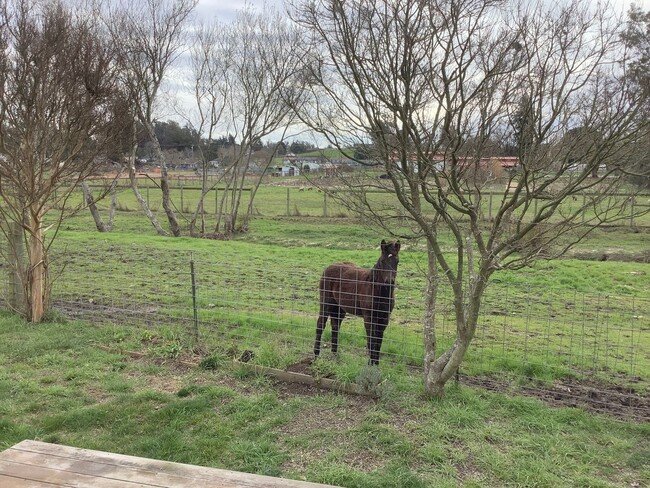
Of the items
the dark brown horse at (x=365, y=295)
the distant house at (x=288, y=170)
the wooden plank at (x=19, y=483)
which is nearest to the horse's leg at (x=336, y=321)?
the dark brown horse at (x=365, y=295)

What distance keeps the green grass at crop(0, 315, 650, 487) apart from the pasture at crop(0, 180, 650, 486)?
0.6 inches

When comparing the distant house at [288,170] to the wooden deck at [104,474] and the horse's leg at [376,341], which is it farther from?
the wooden deck at [104,474]

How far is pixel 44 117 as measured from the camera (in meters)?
6.16

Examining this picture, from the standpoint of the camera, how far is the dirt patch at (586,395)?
15.1 feet

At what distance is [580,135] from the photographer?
341 cm

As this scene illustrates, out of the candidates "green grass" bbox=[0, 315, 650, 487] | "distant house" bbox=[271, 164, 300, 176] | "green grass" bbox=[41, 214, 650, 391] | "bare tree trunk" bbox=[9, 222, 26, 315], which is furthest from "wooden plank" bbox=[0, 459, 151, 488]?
"bare tree trunk" bbox=[9, 222, 26, 315]

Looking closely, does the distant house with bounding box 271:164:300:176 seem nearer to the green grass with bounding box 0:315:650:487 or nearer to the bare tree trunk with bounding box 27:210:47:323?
the green grass with bounding box 0:315:650:487

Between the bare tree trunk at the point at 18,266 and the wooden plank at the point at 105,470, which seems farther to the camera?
the bare tree trunk at the point at 18,266

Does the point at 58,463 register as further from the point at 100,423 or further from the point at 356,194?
the point at 356,194

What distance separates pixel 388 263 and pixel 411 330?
1.88 meters

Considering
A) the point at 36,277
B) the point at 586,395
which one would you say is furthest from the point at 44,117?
the point at 586,395

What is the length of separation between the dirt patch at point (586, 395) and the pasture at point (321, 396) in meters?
0.02

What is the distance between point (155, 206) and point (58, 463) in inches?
1061

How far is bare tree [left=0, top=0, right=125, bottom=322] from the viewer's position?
5863mm
